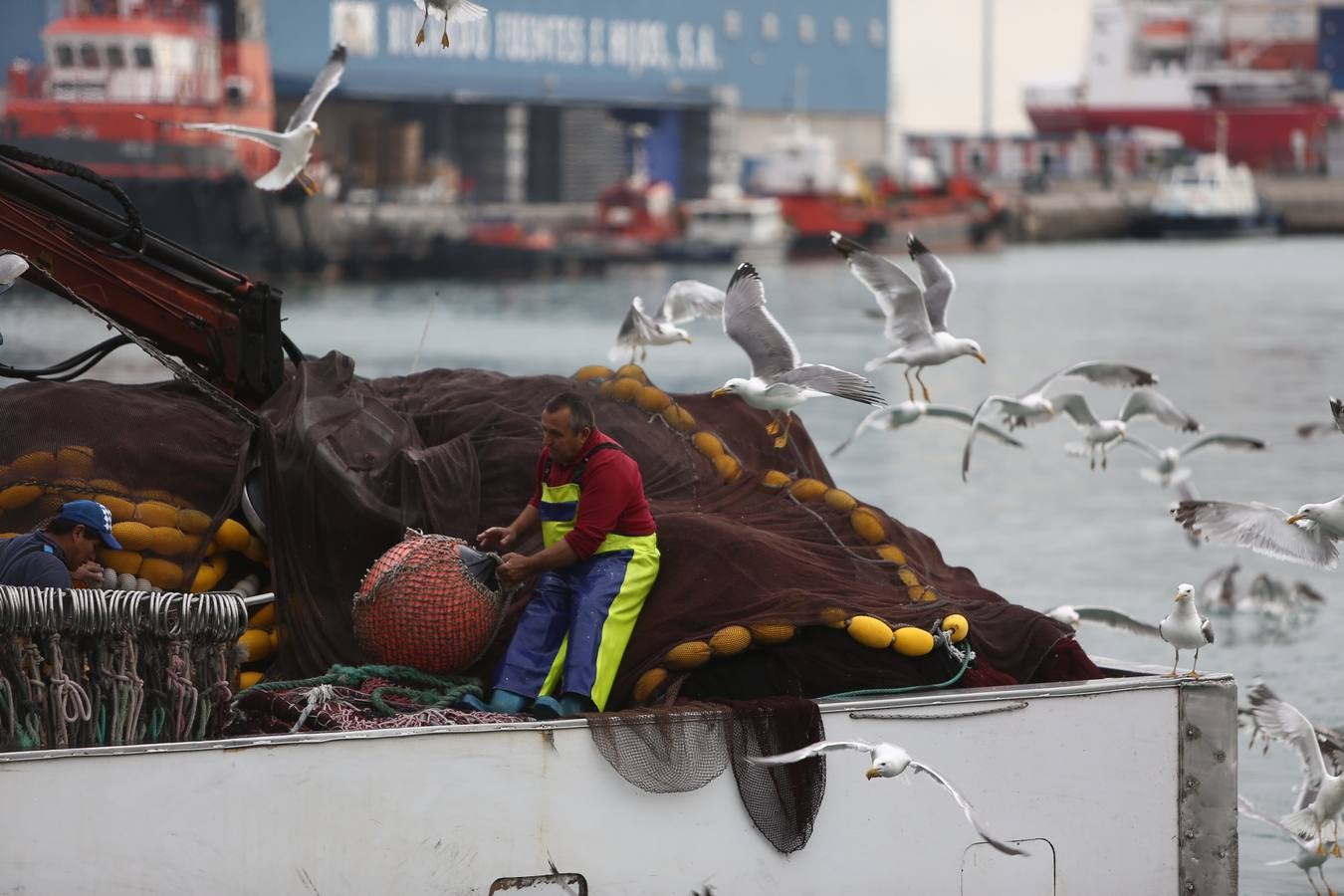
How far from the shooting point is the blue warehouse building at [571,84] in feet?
197

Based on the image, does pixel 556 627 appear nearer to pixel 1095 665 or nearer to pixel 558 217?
pixel 1095 665

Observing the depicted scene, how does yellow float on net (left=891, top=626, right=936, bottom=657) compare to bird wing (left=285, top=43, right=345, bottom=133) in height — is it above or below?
below

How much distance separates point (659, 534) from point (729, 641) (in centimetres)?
49

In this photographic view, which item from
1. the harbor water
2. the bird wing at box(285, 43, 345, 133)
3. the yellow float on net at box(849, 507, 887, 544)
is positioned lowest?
the harbor water

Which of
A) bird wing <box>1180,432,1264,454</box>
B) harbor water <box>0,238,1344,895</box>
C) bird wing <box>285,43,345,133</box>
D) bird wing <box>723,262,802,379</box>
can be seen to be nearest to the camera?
bird wing <box>723,262,802,379</box>

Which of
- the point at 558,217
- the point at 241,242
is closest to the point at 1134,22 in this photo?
the point at 558,217

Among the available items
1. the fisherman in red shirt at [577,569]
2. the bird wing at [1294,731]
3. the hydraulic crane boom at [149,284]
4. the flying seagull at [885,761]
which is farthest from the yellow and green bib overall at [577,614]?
the bird wing at [1294,731]

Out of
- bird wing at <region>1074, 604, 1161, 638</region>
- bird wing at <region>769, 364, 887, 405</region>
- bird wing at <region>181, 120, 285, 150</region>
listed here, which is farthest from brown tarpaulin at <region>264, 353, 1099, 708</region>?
bird wing at <region>1074, 604, 1161, 638</region>

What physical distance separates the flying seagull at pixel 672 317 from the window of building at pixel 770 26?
226ft

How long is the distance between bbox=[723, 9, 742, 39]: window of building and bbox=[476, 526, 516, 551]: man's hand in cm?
6976

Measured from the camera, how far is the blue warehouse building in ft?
197

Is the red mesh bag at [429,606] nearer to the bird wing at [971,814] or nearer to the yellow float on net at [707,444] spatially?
the yellow float on net at [707,444]

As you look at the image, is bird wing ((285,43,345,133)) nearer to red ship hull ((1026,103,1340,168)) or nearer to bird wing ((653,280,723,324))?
bird wing ((653,280,723,324))

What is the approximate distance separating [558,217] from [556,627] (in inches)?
2349
